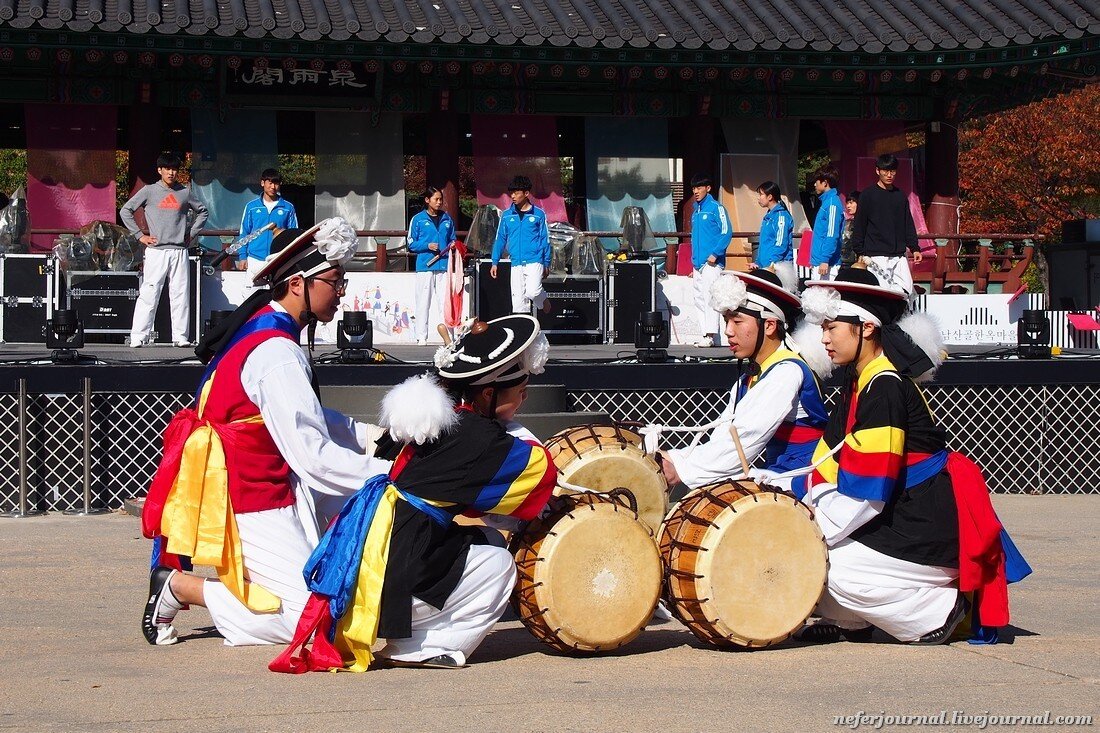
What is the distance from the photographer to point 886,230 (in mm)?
11648

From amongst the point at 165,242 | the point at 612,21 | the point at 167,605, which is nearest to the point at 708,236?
the point at 612,21

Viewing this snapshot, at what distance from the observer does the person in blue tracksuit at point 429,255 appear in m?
13.1

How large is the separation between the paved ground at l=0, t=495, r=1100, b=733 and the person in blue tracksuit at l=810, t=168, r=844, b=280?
23.0 feet

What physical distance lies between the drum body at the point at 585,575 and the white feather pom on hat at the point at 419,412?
52cm

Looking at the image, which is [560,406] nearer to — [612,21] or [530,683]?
[530,683]

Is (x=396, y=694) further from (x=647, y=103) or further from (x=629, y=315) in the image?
(x=647, y=103)

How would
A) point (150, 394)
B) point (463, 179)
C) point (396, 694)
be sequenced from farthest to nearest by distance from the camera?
point (463, 179) < point (150, 394) < point (396, 694)

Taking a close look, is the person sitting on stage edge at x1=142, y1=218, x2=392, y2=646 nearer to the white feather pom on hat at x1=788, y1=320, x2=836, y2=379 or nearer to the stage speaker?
the white feather pom on hat at x1=788, y1=320, x2=836, y2=379

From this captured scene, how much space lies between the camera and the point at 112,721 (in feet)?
12.7

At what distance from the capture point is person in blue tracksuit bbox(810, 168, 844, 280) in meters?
12.3

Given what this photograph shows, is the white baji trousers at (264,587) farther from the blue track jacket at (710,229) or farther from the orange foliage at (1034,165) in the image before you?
the orange foliage at (1034,165)

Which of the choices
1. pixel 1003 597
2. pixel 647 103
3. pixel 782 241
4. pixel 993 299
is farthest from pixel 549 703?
pixel 647 103

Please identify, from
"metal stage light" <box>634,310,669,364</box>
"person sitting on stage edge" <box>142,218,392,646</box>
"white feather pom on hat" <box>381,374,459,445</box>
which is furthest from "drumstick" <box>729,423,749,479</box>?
"metal stage light" <box>634,310,669,364</box>

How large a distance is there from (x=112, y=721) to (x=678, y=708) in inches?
62.7
